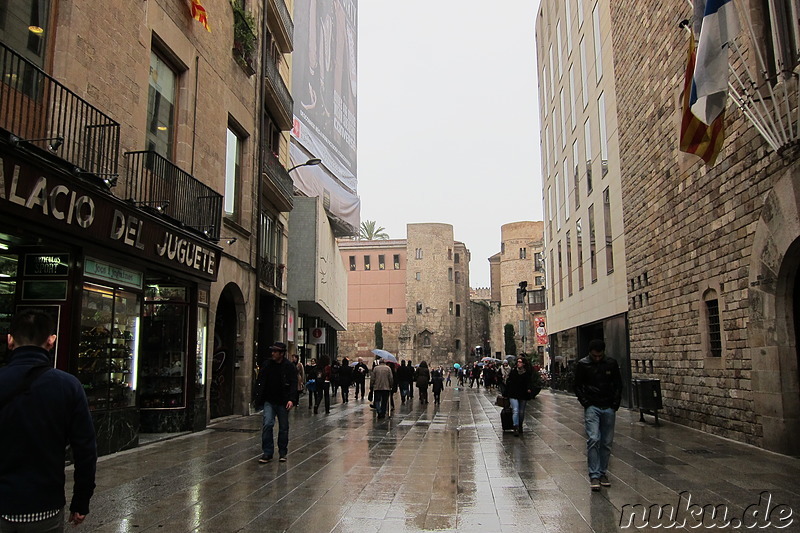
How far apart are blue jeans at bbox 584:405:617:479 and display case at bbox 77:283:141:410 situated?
6939mm

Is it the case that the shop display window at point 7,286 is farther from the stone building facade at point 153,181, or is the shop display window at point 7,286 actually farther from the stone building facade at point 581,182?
the stone building facade at point 581,182

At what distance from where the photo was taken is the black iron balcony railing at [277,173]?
18.9 metres

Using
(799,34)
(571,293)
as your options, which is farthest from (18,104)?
(571,293)

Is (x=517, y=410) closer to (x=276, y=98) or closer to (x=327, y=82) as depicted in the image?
(x=276, y=98)

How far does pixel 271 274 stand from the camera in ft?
66.3

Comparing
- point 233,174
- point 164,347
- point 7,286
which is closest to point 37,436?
point 7,286

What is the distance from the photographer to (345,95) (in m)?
37.8

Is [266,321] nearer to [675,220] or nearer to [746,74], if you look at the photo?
[675,220]

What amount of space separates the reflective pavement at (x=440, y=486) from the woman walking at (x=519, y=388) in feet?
1.61

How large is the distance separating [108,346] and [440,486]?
5754 millimetres

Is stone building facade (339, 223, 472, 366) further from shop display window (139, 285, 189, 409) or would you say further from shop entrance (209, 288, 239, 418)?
shop display window (139, 285, 189, 409)

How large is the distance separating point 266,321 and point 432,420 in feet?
24.6

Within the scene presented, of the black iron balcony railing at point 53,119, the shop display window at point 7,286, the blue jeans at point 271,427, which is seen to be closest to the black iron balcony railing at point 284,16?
the black iron balcony railing at point 53,119

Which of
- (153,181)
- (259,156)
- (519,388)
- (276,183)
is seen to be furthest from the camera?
(276,183)
